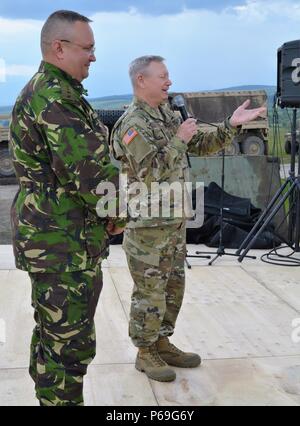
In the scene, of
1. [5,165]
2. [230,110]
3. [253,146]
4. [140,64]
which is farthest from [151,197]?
[253,146]

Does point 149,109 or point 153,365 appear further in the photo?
point 153,365

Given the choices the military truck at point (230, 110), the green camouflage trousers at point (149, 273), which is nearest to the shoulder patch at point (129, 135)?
the green camouflage trousers at point (149, 273)

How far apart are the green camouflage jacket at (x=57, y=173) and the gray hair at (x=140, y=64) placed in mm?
725

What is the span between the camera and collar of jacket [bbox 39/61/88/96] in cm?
198

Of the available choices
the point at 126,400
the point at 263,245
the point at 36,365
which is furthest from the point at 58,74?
the point at 263,245

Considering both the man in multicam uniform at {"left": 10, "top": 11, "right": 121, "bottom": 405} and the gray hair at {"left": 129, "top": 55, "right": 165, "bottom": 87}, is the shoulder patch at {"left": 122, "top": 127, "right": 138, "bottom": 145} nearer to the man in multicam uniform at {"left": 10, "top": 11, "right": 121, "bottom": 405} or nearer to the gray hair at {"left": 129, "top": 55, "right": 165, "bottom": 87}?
the gray hair at {"left": 129, "top": 55, "right": 165, "bottom": 87}

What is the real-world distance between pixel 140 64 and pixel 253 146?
13.9 meters

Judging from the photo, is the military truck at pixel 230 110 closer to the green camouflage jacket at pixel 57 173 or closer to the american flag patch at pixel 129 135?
the american flag patch at pixel 129 135

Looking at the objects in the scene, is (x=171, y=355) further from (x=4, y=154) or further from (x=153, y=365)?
(x=4, y=154)

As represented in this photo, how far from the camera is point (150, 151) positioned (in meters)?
Result: 2.60

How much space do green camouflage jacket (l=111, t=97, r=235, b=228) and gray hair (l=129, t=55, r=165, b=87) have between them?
0.12m

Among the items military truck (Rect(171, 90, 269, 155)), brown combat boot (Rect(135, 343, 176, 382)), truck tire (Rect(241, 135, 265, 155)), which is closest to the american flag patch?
brown combat boot (Rect(135, 343, 176, 382))

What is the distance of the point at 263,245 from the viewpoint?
19.6 ft

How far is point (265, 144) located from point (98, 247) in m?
15.0
